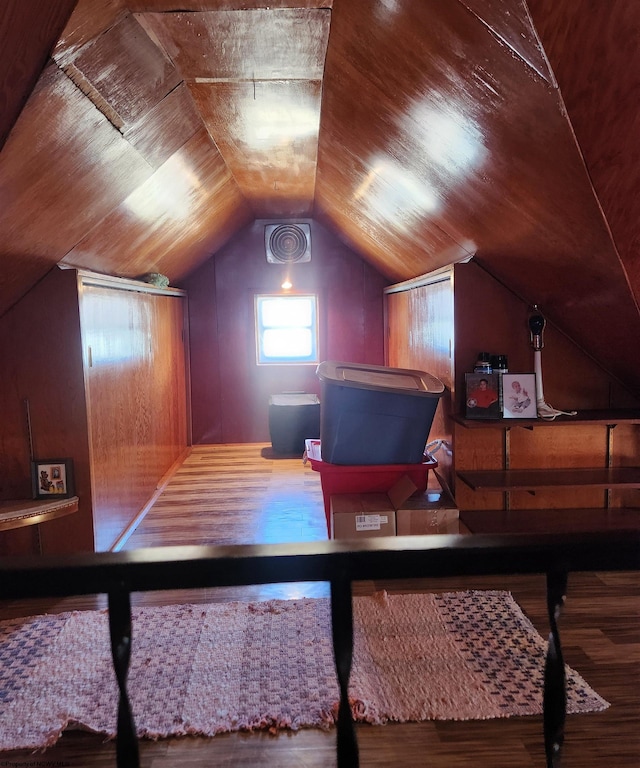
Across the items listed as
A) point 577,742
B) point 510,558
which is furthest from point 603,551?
point 577,742

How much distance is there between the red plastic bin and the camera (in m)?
3.17

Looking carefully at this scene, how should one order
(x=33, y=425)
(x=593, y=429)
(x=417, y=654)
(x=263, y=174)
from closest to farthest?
(x=417, y=654)
(x=33, y=425)
(x=593, y=429)
(x=263, y=174)

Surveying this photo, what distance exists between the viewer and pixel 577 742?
1.78 metres

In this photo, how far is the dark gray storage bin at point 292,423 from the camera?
5395 mm

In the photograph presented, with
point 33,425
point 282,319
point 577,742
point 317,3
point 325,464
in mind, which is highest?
point 317,3

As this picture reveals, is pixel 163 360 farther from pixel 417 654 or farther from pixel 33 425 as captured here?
pixel 417 654

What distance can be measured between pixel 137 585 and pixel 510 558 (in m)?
0.47

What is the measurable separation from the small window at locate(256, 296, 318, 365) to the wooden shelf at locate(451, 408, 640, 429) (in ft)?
10.3

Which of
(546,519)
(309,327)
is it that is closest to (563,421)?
(546,519)

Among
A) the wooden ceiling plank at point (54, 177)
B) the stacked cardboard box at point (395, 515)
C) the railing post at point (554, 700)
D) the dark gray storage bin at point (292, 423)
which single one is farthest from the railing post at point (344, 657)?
the dark gray storage bin at point (292, 423)

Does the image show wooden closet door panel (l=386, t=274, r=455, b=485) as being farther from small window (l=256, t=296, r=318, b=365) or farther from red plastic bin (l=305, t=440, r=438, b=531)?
small window (l=256, t=296, r=318, b=365)

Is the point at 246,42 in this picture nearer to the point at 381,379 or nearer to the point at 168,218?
the point at 168,218

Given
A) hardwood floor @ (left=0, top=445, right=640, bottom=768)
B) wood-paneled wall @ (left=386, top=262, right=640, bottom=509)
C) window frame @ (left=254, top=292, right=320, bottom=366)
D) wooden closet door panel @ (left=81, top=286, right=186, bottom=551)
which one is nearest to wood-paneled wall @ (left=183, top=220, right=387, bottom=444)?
window frame @ (left=254, top=292, right=320, bottom=366)

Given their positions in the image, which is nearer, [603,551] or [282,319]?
[603,551]
